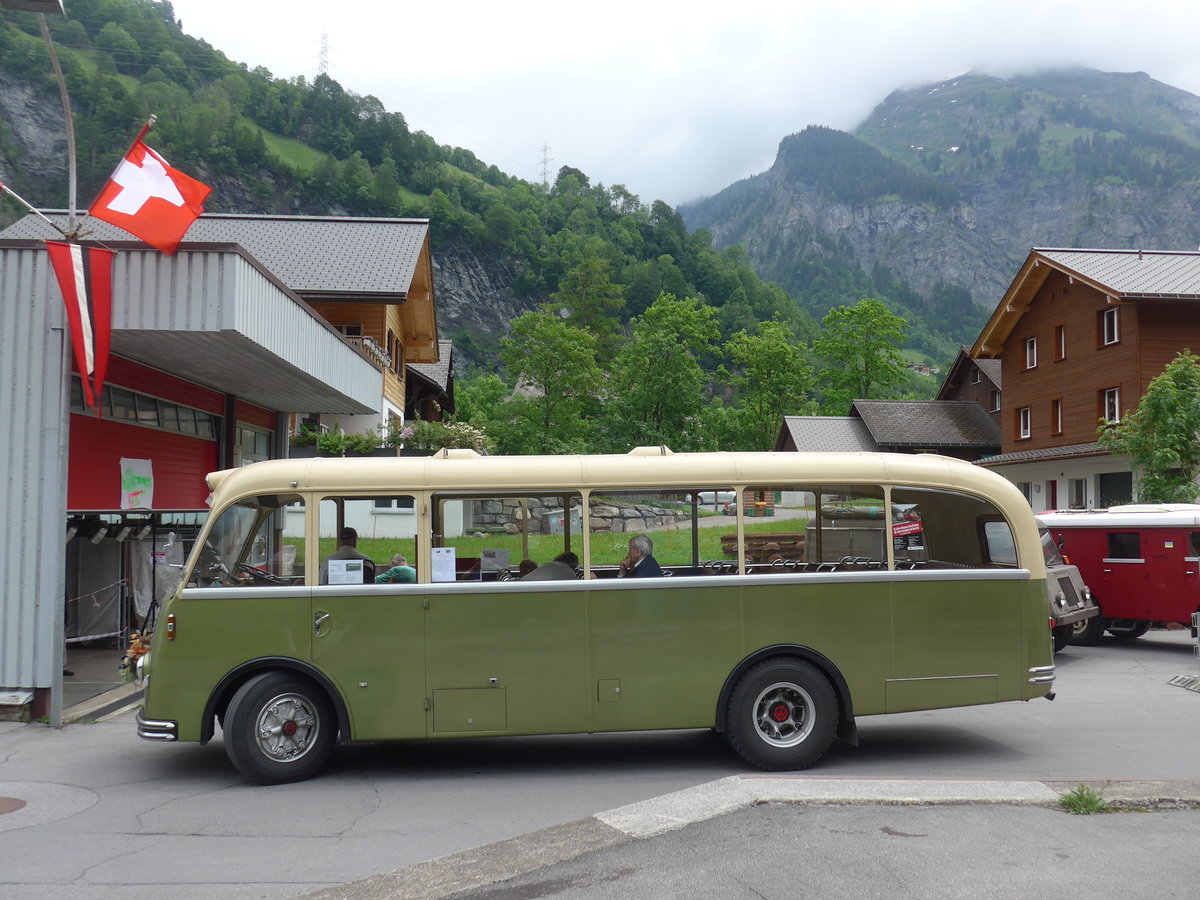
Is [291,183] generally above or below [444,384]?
above

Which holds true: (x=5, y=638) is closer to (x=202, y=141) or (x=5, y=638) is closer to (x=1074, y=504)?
(x=1074, y=504)

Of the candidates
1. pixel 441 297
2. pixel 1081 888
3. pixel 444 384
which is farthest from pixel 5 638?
pixel 441 297

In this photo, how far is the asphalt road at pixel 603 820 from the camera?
211 inches

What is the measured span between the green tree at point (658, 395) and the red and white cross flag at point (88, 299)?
4723 cm

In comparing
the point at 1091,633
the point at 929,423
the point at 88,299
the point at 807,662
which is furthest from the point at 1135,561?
the point at 929,423

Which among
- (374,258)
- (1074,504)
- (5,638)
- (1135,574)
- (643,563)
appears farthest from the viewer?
(1074,504)

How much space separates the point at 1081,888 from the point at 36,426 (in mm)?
9598

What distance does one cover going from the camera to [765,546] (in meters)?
8.07

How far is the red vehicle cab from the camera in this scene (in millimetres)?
15320

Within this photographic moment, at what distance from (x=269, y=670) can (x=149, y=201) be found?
5218mm

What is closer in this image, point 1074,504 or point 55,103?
point 1074,504

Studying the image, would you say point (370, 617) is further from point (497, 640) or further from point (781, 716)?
point (781, 716)

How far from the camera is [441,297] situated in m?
110

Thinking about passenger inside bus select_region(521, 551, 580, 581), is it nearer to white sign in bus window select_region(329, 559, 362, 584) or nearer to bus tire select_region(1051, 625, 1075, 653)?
white sign in bus window select_region(329, 559, 362, 584)
